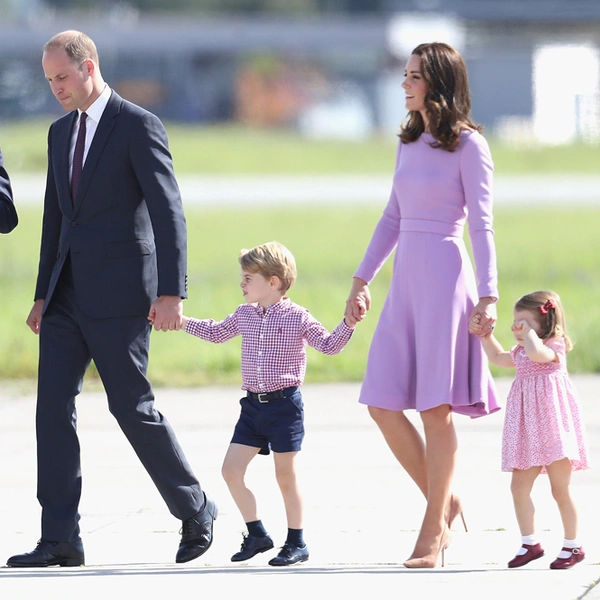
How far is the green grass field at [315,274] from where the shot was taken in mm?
9977

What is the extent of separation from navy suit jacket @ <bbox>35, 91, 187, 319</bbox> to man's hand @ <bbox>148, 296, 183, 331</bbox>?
0.03 meters

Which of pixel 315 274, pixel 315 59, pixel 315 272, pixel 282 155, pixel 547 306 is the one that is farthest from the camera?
pixel 315 59

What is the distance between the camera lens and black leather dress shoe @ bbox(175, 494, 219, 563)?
4836 mm

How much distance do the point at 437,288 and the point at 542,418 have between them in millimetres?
596

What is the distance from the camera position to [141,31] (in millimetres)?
78188

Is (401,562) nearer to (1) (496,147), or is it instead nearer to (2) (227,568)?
(2) (227,568)

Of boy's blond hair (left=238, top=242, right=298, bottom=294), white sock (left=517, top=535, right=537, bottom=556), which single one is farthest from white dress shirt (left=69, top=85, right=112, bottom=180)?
white sock (left=517, top=535, right=537, bottom=556)

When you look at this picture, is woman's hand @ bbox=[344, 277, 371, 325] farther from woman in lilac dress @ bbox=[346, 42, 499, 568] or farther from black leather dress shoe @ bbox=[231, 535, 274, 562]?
black leather dress shoe @ bbox=[231, 535, 274, 562]

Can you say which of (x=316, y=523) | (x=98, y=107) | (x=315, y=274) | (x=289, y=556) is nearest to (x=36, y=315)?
(x=98, y=107)

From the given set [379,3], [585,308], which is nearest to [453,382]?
[585,308]

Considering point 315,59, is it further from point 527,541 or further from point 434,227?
point 527,541

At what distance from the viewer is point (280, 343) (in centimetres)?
490

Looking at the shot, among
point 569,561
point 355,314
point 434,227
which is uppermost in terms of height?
point 434,227

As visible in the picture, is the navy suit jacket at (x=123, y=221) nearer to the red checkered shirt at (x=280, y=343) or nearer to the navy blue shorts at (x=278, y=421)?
the red checkered shirt at (x=280, y=343)
